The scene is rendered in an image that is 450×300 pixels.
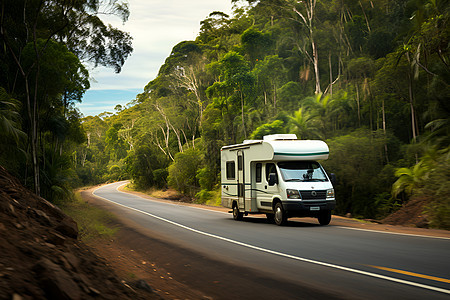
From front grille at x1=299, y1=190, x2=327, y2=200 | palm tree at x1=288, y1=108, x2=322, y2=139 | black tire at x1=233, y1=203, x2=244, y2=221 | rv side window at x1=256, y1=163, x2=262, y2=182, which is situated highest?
palm tree at x1=288, y1=108, x2=322, y2=139

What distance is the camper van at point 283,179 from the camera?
15.2 metres

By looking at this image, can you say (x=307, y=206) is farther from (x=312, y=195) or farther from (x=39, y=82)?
(x=39, y=82)

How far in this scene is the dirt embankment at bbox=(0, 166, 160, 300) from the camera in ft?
14.7

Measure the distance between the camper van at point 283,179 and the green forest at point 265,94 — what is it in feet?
12.8

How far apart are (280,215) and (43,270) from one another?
1173 centimetres

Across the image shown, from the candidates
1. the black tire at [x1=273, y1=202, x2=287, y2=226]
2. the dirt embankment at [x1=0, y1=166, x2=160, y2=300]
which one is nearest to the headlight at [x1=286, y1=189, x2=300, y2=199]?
the black tire at [x1=273, y1=202, x2=287, y2=226]

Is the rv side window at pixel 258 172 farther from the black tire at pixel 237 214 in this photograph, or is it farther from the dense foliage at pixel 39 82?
the dense foliage at pixel 39 82

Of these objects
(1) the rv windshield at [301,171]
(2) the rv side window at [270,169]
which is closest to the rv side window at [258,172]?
(2) the rv side window at [270,169]

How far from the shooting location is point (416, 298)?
19.3 ft

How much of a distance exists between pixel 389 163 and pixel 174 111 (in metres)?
37.5

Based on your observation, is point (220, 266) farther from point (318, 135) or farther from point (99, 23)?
point (99, 23)

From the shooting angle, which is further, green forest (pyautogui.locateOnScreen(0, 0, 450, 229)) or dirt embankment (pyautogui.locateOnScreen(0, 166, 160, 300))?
green forest (pyautogui.locateOnScreen(0, 0, 450, 229))

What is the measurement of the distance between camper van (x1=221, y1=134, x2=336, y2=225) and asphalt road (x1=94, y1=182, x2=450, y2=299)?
2.72ft

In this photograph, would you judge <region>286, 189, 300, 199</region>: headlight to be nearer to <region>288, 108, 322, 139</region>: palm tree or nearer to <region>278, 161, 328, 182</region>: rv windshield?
<region>278, 161, 328, 182</region>: rv windshield
